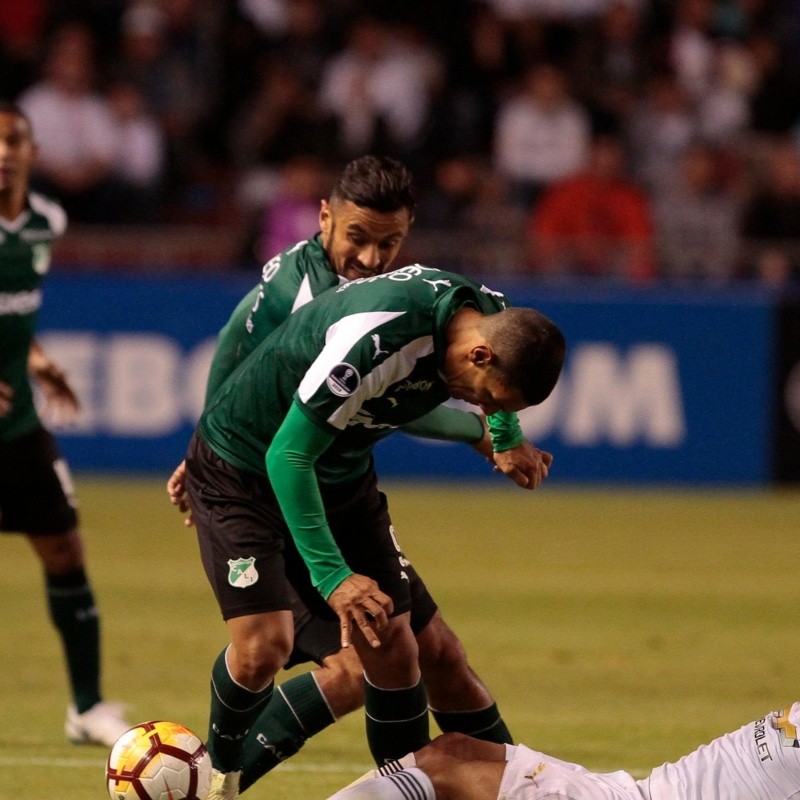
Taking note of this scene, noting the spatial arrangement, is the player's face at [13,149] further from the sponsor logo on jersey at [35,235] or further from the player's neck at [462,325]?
the player's neck at [462,325]

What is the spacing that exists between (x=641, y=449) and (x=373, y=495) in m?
8.60

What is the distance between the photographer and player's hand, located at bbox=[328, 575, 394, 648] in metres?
4.56

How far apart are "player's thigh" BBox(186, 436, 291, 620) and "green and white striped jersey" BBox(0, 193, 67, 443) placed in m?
1.81

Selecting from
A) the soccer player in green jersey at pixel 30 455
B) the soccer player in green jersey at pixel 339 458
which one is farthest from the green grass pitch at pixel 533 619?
the soccer player in green jersey at pixel 339 458

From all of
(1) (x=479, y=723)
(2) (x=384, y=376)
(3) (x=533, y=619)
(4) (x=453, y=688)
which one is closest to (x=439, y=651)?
(4) (x=453, y=688)

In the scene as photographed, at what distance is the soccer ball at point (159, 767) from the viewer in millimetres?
5031

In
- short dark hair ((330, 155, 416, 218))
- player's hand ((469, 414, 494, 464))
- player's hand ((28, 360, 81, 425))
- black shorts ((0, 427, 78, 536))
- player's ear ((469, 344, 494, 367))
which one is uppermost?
short dark hair ((330, 155, 416, 218))

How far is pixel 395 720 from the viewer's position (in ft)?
17.2

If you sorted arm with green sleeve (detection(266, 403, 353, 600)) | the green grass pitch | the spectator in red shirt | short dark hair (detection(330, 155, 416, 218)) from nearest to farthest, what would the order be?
arm with green sleeve (detection(266, 403, 353, 600)), short dark hair (detection(330, 155, 416, 218)), the green grass pitch, the spectator in red shirt

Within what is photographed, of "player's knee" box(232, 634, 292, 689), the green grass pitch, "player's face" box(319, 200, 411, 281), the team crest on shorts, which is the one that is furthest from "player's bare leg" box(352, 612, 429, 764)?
"player's face" box(319, 200, 411, 281)

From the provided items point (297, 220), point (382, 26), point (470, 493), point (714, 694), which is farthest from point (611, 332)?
point (714, 694)

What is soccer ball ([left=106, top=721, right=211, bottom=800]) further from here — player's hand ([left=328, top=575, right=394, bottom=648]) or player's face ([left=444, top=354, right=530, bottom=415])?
player's face ([left=444, top=354, right=530, bottom=415])

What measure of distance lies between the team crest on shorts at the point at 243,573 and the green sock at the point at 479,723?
928mm

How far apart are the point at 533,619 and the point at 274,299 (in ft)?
13.0
